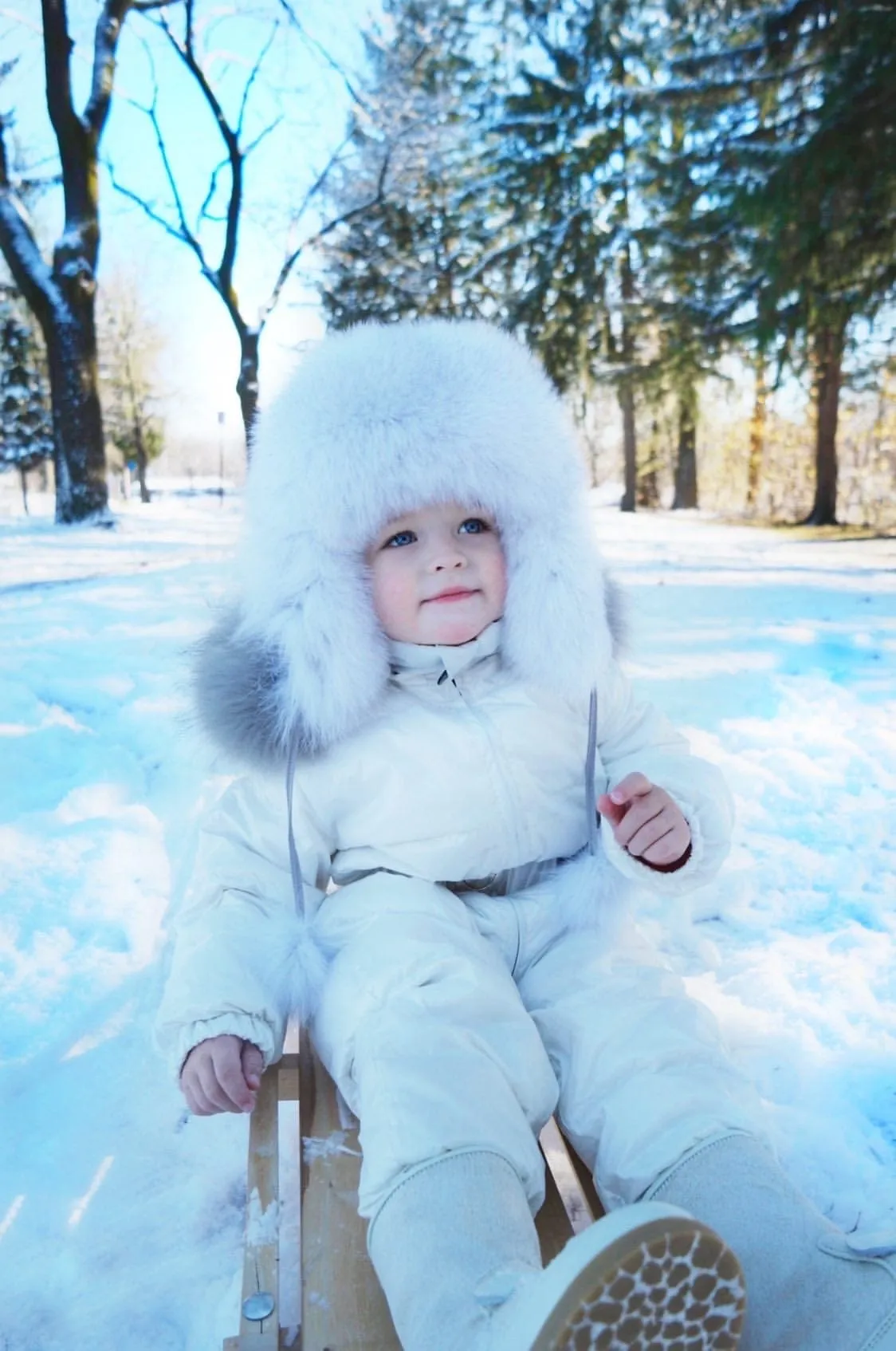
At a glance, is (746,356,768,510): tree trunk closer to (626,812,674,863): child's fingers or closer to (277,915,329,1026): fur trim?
(626,812,674,863): child's fingers

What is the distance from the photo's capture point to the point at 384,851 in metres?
A: 1.54

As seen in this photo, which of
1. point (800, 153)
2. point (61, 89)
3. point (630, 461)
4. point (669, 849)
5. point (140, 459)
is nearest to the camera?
point (669, 849)

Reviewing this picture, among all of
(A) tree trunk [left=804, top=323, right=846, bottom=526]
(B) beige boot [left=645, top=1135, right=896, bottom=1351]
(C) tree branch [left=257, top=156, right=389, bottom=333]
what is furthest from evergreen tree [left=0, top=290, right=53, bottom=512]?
(B) beige boot [left=645, top=1135, right=896, bottom=1351]

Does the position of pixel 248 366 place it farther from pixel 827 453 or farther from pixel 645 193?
pixel 827 453

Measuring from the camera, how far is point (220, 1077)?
1.26 meters

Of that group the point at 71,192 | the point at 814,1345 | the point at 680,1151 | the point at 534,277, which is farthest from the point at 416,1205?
the point at 534,277

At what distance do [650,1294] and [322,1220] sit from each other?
1.69ft

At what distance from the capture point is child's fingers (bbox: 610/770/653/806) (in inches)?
53.4

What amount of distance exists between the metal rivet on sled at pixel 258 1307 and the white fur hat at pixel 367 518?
0.75 metres

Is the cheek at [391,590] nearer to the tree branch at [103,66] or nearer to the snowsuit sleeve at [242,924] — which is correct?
the snowsuit sleeve at [242,924]

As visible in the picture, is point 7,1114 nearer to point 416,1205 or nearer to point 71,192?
point 416,1205

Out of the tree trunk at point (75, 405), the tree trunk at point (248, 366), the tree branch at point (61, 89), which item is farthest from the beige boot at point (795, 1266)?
the tree trunk at point (248, 366)

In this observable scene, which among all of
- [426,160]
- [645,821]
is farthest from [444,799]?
[426,160]

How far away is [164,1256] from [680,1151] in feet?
2.68
